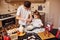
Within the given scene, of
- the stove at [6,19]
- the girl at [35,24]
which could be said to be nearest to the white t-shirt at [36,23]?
the girl at [35,24]

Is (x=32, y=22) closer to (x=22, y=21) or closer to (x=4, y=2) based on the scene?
(x=22, y=21)

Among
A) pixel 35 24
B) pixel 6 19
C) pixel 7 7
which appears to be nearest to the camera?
pixel 35 24

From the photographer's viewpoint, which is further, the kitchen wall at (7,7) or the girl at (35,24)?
the kitchen wall at (7,7)

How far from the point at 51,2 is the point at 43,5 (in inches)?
12.2

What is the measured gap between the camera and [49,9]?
11.7ft

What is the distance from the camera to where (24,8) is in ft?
7.72

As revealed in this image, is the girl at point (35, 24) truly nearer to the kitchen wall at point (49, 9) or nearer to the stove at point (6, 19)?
the stove at point (6, 19)

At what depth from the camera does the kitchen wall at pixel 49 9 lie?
11.1 feet

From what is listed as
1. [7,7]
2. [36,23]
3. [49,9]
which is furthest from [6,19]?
[49,9]

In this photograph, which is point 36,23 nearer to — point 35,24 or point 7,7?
point 35,24

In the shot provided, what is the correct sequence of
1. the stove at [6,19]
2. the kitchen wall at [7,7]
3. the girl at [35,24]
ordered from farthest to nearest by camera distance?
1. the kitchen wall at [7,7]
2. the stove at [6,19]
3. the girl at [35,24]

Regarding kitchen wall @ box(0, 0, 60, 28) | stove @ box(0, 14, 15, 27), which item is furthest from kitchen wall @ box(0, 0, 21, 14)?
stove @ box(0, 14, 15, 27)

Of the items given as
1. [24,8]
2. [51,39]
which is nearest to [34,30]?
[51,39]

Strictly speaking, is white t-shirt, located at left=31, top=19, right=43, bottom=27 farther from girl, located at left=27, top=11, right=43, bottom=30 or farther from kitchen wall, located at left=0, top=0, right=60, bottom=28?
kitchen wall, located at left=0, top=0, right=60, bottom=28
